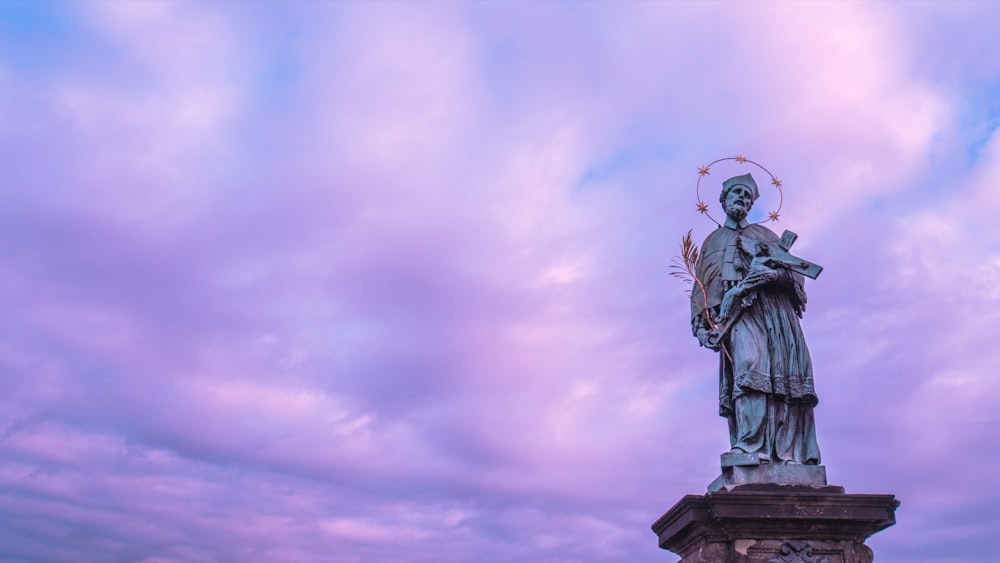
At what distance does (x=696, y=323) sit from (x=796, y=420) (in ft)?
6.28

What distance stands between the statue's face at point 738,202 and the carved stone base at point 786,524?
430 cm

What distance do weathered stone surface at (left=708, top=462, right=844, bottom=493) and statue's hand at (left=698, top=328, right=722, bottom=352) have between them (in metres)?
1.79

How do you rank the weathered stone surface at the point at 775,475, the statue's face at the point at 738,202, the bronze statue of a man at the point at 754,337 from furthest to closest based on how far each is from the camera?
the statue's face at the point at 738,202, the bronze statue of a man at the point at 754,337, the weathered stone surface at the point at 775,475

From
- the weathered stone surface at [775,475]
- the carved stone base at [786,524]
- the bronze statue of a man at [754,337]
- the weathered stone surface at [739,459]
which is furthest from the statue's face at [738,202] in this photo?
the carved stone base at [786,524]

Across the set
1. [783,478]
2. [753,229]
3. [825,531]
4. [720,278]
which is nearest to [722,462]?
[783,478]

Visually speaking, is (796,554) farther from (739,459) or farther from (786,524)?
(739,459)

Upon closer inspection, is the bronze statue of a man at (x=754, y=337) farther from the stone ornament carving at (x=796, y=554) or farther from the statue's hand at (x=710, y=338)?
the stone ornament carving at (x=796, y=554)

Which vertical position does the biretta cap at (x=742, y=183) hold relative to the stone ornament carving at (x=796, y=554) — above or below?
above

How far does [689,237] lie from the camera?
12.0 m

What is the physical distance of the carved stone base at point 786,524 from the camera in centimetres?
911

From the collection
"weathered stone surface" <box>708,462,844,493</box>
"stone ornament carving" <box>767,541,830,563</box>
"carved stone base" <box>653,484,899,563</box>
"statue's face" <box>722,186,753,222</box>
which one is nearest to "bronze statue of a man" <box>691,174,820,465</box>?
"statue's face" <box>722,186,753,222</box>

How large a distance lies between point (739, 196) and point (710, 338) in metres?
2.26

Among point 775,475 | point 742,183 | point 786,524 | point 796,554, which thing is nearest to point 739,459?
point 775,475

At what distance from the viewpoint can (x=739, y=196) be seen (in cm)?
1209
